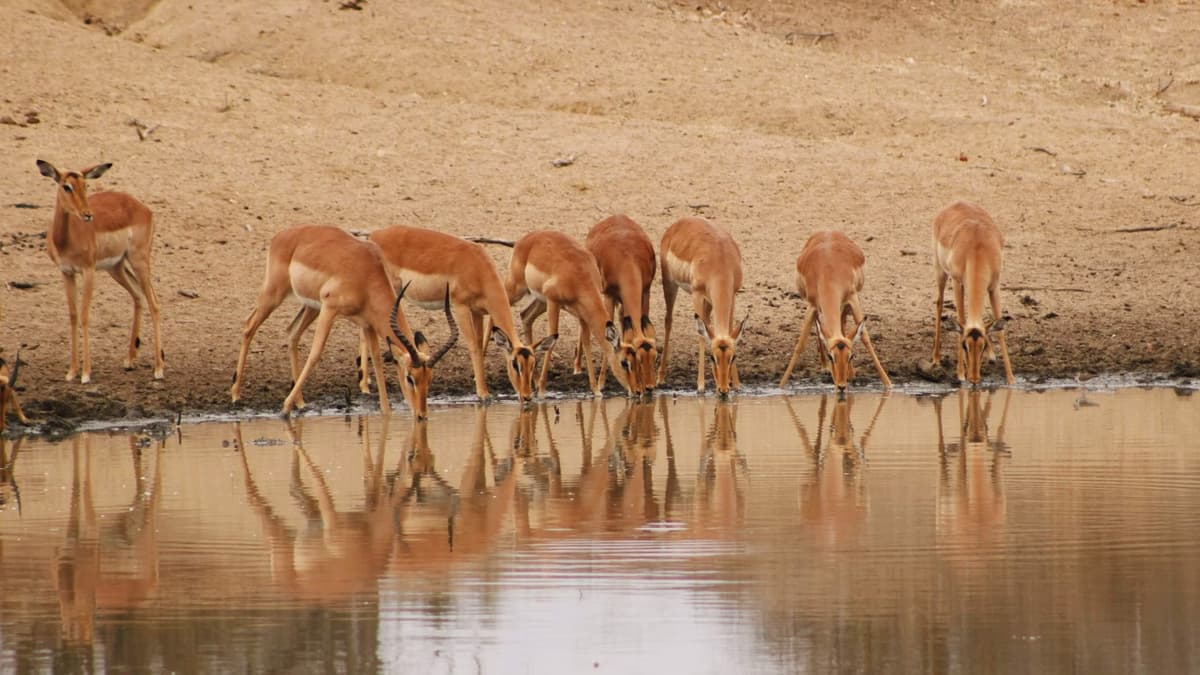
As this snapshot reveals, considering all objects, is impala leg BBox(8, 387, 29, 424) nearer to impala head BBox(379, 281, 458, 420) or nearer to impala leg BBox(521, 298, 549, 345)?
impala head BBox(379, 281, 458, 420)

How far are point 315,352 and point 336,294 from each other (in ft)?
1.45

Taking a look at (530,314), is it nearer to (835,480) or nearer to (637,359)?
(637,359)

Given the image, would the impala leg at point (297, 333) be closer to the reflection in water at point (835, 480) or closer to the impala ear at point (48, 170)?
the impala ear at point (48, 170)

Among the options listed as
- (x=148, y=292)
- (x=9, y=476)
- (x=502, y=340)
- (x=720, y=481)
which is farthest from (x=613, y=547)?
(x=148, y=292)

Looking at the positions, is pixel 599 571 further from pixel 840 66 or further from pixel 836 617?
pixel 840 66

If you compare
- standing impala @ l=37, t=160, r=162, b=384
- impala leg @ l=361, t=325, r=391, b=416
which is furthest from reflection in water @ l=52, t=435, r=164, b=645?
standing impala @ l=37, t=160, r=162, b=384

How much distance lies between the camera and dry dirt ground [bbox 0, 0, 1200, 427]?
16.1 meters

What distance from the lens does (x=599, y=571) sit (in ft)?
24.4

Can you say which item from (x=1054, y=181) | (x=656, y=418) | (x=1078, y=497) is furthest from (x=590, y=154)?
(x=1078, y=497)

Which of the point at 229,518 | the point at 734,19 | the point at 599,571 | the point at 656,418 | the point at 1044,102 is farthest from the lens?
the point at 734,19

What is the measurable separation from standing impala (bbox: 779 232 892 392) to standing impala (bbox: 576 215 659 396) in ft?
3.89

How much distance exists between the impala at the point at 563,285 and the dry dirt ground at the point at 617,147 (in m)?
0.73

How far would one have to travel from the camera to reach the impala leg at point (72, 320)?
14.1m

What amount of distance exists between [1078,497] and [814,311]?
6.18m
